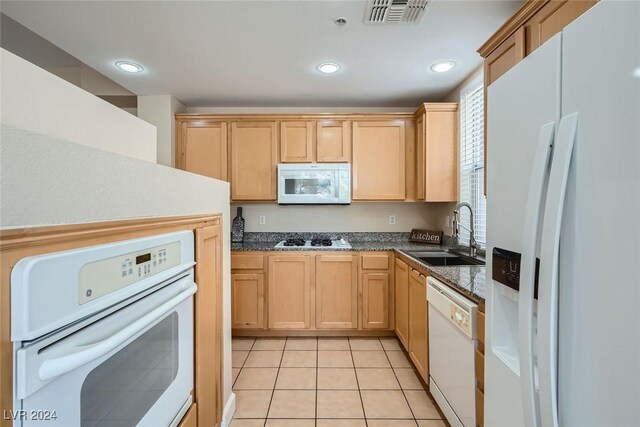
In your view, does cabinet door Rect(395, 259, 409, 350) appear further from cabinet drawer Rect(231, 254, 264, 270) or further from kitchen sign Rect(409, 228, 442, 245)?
cabinet drawer Rect(231, 254, 264, 270)

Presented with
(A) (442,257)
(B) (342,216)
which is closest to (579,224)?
(A) (442,257)

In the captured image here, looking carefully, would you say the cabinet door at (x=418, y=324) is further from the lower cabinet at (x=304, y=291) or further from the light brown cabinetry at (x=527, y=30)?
the light brown cabinetry at (x=527, y=30)

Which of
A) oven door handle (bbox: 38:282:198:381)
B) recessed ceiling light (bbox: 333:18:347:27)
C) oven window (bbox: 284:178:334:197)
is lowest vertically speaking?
oven door handle (bbox: 38:282:198:381)

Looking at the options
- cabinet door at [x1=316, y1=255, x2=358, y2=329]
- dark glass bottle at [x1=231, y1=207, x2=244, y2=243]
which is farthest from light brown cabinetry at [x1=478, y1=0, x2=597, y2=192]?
dark glass bottle at [x1=231, y1=207, x2=244, y2=243]

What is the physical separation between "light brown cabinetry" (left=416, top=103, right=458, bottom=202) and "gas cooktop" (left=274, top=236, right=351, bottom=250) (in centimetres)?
102

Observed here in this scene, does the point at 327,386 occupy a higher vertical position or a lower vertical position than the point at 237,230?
lower

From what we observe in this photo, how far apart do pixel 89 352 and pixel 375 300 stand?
257cm

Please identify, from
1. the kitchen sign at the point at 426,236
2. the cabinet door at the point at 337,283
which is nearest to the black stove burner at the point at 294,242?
the cabinet door at the point at 337,283

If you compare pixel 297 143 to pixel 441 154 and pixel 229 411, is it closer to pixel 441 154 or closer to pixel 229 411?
pixel 441 154

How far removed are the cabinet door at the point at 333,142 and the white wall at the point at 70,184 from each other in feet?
7.17

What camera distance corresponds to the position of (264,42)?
6.85 feet

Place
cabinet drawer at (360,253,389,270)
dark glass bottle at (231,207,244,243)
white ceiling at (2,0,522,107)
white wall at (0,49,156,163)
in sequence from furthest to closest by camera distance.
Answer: dark glass bottle at (231,207,244,243) → cabinet drawer at (360,253,389,270) → white ceiling at (2,0,522,107) → white wall at (0,49,156,163)

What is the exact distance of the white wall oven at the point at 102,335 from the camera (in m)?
0.49

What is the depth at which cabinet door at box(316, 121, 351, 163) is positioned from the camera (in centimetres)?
310
